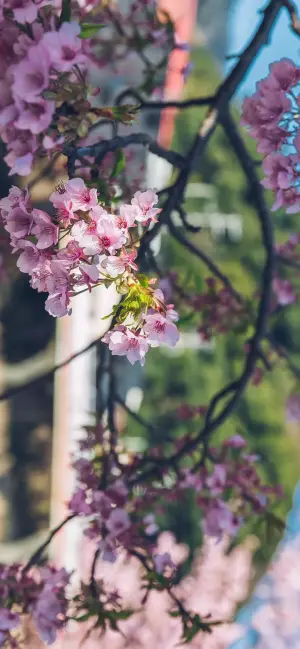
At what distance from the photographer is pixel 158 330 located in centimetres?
140

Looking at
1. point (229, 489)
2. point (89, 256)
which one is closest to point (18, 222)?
point (89, 256)

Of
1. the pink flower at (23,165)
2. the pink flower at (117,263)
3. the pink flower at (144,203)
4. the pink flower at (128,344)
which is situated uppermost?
the pink flower at (23,165)

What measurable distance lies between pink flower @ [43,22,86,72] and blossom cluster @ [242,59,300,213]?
0.52 m

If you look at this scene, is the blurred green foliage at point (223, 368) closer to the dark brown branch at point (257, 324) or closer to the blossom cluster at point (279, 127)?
the dark brown branch at point (257, 324)

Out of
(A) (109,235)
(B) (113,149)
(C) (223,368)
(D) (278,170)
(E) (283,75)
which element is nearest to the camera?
(A) (109,235)

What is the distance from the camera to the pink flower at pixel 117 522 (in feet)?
7.24

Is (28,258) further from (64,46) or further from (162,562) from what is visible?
(162,562)

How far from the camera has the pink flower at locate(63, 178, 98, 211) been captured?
1.34m

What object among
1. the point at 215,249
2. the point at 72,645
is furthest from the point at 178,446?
the point at 215,249

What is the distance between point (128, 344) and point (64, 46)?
60cm

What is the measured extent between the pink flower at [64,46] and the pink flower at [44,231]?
0.29 meters

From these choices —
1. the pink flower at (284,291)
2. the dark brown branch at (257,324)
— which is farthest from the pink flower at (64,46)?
the pink flower at (284,291)

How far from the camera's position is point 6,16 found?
4.69ft

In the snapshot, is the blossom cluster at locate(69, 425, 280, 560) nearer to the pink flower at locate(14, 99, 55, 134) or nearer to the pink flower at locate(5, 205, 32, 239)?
the pink flower at locate(5, 205, 32, 239)
